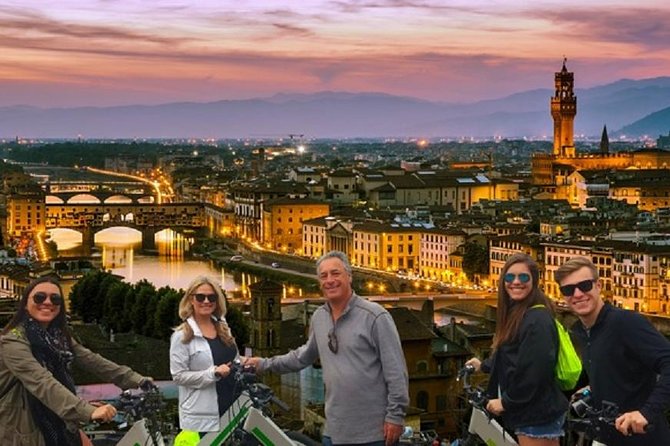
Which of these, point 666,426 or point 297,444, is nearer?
point 666,426

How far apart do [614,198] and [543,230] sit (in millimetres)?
9817

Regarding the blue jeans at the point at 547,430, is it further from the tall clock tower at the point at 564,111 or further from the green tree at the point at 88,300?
the tall clock tower at the point at 564,111

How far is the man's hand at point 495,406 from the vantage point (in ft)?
9.11

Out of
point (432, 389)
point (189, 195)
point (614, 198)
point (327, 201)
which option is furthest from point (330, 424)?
point (189, 195)

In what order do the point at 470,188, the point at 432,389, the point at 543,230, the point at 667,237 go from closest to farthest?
the point at 432,389
the point at 667,237
the point at 543,230
the point at 470,188

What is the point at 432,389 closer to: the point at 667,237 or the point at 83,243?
the point at 667,237

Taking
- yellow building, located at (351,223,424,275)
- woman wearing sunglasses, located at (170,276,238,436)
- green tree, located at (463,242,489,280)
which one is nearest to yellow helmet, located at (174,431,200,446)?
woman wearing sunglasses, located at (170,276,238,436)

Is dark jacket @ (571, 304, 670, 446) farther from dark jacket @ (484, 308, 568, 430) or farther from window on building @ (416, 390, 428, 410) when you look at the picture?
window on building @ (416, 390, 428, 410)

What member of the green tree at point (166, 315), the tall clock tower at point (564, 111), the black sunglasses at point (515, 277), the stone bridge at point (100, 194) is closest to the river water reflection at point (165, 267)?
the green tree at point (166, 315)

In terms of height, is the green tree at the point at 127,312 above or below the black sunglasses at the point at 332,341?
Answer: below

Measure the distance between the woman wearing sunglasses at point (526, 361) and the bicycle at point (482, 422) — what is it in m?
0.02

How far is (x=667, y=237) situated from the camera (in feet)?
85.3

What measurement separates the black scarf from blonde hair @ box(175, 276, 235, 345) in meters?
0.31

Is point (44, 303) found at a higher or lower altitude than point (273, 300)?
higher
